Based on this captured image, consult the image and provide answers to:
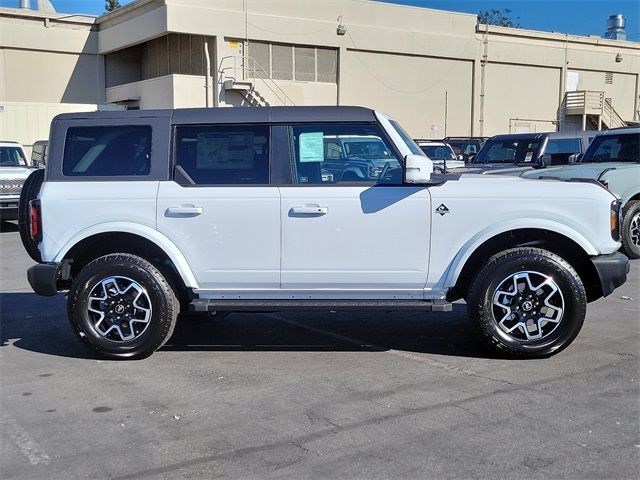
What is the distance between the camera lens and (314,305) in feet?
18.4

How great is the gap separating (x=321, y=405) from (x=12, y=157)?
543 inches

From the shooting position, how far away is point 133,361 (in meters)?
5.84

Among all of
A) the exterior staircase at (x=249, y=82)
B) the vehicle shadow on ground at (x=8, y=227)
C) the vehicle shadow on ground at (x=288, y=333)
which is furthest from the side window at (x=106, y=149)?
the exterior staircase at (x=249, y=82)

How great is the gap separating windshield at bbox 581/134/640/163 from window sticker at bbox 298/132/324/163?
24.2ft

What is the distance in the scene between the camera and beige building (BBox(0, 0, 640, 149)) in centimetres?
3120

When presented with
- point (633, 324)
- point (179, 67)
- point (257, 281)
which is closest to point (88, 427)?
point (257, 281)

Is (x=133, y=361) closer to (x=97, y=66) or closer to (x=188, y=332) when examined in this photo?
(x=188, y=332)

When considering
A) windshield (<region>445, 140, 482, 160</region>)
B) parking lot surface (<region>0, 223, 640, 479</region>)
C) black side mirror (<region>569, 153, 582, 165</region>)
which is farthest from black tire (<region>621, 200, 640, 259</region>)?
windshield (<region>445, 140, 482, 160</region>)

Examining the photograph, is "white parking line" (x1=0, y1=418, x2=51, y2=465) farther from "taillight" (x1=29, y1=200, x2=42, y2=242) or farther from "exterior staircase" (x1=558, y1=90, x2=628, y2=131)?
"exterior staircase" (x1=558, y1=90, x2=628, y2=131)

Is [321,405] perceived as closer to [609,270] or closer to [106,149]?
[609,270]

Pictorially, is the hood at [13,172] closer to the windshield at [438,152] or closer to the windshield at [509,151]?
the windshield at [509,151]

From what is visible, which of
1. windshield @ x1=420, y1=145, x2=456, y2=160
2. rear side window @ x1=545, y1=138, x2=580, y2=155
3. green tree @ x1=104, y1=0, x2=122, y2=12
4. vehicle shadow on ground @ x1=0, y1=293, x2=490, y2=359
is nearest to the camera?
vehicle shadow on ground @ x1=0, y1=293, x2=490, y2=359

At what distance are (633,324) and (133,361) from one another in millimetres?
4662

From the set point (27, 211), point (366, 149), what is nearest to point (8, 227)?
point (27, 211)
